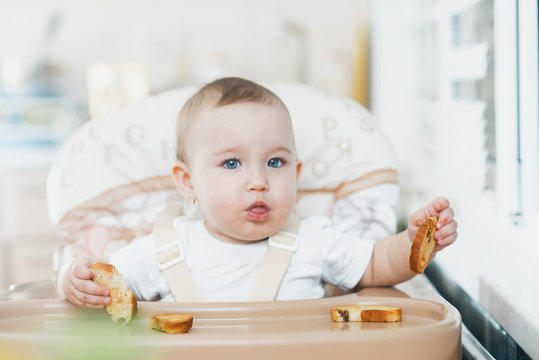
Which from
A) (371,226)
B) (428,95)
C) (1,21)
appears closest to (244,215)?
(371,226)

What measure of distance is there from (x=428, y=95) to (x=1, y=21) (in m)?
1.76

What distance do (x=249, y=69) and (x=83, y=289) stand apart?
2.07m

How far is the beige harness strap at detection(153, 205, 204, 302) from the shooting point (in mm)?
1003

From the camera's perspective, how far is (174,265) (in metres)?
1.03

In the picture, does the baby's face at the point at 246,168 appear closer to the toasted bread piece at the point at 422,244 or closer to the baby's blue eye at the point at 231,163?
the baby's blue eye at the point at 231,163

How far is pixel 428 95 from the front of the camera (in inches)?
87.6

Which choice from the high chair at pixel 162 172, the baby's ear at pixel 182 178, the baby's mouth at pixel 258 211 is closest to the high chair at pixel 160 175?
the high chair at pixel 162 172

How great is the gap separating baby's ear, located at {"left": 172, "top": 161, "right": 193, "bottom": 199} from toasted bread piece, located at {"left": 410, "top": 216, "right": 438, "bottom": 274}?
1.31 feet

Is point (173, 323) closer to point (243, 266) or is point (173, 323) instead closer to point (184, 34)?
point (243, 266)

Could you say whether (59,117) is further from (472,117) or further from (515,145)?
(515,145)

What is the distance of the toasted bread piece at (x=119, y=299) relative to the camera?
0.80 m

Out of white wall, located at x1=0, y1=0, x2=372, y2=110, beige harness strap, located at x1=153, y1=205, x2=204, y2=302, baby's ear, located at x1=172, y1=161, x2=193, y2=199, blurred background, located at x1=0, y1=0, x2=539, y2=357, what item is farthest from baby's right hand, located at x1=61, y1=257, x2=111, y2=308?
white wall, located at x1=0, y1=0, x2=372, y2=110

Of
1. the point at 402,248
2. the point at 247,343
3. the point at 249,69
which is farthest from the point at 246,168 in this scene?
Answer: the point at 249,69

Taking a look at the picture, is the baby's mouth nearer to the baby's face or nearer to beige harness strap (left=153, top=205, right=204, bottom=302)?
the baby's face
